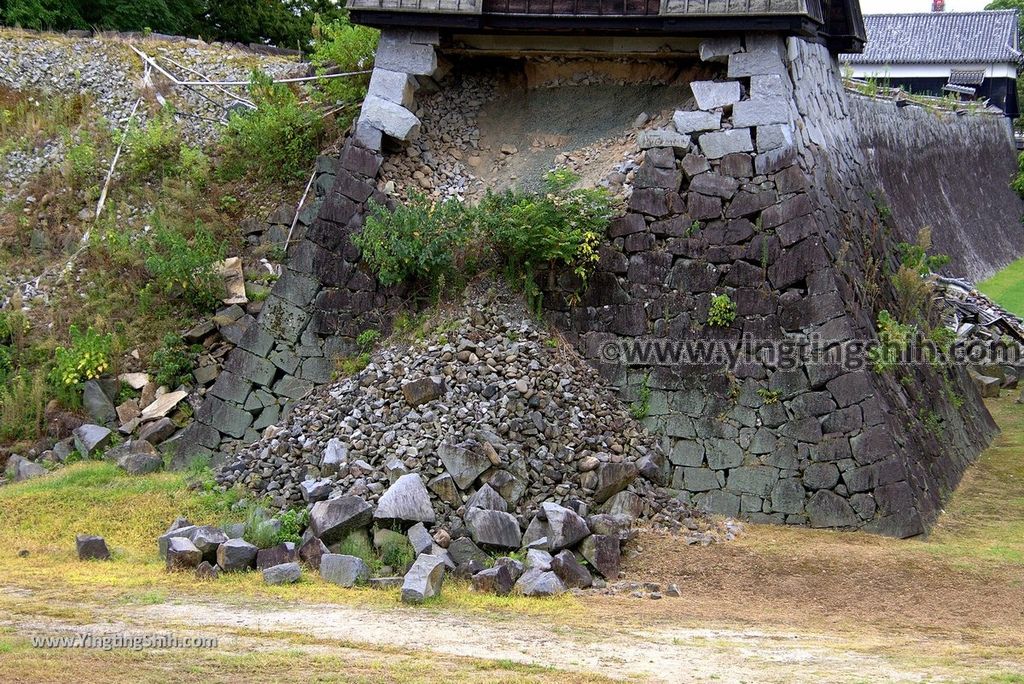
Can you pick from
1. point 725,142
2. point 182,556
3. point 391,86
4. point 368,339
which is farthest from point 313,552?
point 725,142

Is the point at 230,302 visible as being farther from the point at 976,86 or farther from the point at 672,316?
the point at 976,86

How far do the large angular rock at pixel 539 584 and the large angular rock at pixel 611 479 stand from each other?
7.04 feet

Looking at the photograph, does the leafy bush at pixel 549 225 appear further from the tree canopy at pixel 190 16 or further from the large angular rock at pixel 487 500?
the tree canopy at pixel 190 16

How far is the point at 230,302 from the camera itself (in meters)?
15.5

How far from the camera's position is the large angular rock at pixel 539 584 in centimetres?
1090

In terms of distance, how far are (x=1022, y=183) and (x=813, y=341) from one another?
812 cm

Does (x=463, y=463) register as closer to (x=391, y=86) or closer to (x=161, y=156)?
(x=391, y=86)

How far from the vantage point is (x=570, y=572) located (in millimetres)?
11422

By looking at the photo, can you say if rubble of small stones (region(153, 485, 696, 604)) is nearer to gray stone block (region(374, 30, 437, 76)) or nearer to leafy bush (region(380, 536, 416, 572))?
leafy bush (region(380, 536, 416, 572))

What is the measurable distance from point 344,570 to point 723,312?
18.9ft

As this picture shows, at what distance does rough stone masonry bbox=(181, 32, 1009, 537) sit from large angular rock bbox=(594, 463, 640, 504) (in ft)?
2.99

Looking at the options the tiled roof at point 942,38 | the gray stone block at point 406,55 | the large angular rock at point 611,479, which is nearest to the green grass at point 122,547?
the large angular rock at point 611,479

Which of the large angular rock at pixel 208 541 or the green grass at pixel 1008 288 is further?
the green grass at pixel 1008 288

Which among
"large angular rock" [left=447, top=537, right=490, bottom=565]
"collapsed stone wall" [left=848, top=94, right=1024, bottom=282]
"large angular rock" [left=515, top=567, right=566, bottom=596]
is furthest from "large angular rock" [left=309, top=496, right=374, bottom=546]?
"collapsed stone wall" [left=848, top=94, right=1024, bottom=282]
